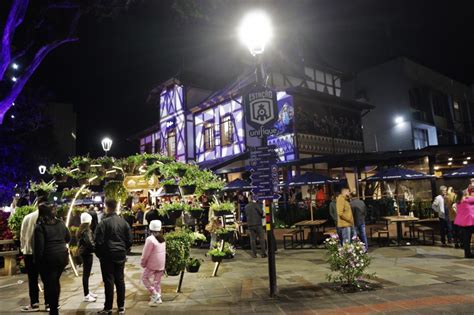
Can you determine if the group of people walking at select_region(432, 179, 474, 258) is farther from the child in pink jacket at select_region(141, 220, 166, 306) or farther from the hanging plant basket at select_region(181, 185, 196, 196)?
the child in pink jacket at select_region(141, 220, 166, 306)

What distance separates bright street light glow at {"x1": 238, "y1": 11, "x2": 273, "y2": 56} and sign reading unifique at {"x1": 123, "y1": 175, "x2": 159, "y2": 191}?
4.00m

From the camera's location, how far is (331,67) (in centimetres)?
2478

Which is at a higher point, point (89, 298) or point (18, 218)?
point (18, 218)

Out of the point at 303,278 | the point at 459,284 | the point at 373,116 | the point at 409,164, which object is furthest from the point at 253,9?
the point at 373,116

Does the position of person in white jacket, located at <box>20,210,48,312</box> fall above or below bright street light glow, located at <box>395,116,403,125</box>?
below

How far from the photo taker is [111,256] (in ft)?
20.8

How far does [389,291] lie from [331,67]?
19.7 metres

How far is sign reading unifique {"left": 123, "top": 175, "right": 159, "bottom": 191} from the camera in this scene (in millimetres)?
9422

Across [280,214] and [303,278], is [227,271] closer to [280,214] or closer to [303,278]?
[303,278]

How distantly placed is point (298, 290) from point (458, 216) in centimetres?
556

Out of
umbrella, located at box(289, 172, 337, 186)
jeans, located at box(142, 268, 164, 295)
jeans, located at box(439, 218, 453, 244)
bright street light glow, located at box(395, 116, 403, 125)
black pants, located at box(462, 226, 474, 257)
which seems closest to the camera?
jeans, located at box(142, 268, 164, 295)

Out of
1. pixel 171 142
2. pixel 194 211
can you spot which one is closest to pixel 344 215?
pixel 194 211

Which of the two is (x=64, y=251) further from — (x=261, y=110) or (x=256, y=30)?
(x=256, y=30)

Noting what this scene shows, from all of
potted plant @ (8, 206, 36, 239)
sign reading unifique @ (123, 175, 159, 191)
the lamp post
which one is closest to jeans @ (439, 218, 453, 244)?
the lamp post
